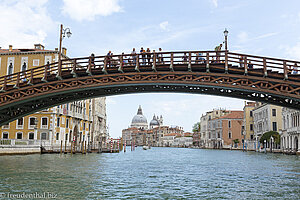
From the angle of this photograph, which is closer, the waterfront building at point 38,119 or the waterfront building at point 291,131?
the waterfront building at point 38,119

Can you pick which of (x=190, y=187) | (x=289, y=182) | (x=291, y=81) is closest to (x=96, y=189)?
(x=190, y=187)

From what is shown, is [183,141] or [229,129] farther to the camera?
[183,141]

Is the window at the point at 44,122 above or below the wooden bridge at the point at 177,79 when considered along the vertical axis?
below

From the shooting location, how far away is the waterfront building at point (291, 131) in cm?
4659

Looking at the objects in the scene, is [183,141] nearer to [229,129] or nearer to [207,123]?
[207,123]

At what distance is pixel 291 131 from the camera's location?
160 feet

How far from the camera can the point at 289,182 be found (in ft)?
51.3

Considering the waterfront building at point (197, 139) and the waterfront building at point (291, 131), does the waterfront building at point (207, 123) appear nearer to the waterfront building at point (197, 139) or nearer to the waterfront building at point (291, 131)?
the waterfront building at point (197, 139)

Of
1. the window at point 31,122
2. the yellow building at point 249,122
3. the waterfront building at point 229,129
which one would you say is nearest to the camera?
the window at point 31,122

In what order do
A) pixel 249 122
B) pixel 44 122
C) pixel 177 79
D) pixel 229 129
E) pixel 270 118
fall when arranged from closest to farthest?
pixel 177 79 < pixel 44 122 < pixel 270 118 < pixel 249 122 < pixel 229 129

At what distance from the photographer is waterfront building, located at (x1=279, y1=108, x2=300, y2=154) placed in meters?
46.6

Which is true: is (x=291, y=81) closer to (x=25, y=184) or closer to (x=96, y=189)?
(x=96, y=189)

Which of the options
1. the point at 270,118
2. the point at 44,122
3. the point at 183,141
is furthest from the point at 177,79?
the point at 183,141

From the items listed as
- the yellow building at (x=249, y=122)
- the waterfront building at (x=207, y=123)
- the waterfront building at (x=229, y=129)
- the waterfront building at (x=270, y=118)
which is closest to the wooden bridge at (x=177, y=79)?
the waterfront building at (x=270, y=118)
